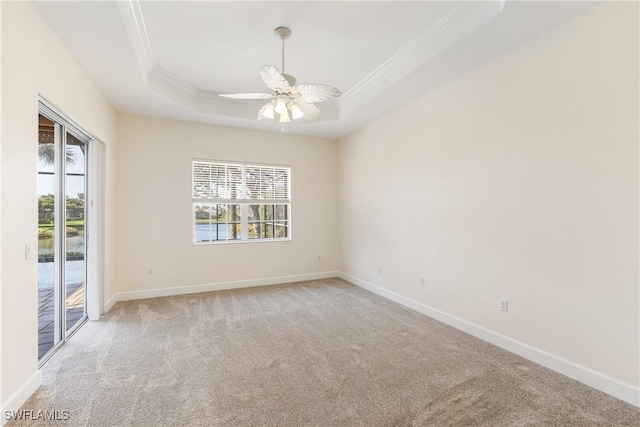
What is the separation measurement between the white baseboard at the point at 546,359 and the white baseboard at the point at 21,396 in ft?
12.2

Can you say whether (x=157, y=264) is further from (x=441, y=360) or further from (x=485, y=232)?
(x=485, y=232)

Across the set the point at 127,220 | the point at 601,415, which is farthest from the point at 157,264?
the point at 601,415

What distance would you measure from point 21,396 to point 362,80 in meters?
4.27

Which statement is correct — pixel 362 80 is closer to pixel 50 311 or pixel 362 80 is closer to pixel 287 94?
pixel 287 94

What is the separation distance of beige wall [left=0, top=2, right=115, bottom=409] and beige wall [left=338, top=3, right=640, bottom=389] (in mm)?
3736

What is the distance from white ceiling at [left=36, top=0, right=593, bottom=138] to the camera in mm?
2398

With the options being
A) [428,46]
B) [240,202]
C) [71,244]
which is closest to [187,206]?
[240,202]

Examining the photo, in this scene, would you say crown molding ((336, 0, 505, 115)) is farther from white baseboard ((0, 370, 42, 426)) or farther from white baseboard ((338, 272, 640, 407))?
white baseboard ((0, 370, 42, 426))

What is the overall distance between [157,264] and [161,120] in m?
2.19

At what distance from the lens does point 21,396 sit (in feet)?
6.52

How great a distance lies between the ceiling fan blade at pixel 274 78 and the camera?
2359 millimetres

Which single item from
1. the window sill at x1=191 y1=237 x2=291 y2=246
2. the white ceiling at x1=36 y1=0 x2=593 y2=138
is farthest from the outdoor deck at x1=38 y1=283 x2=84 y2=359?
the white ceiling at x1=36 y1=0 x2=593 y2=138

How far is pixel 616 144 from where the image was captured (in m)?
2.11

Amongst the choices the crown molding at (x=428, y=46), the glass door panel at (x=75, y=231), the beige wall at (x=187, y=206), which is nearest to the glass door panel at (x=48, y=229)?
the glass door panel at (x=75, y=231)
